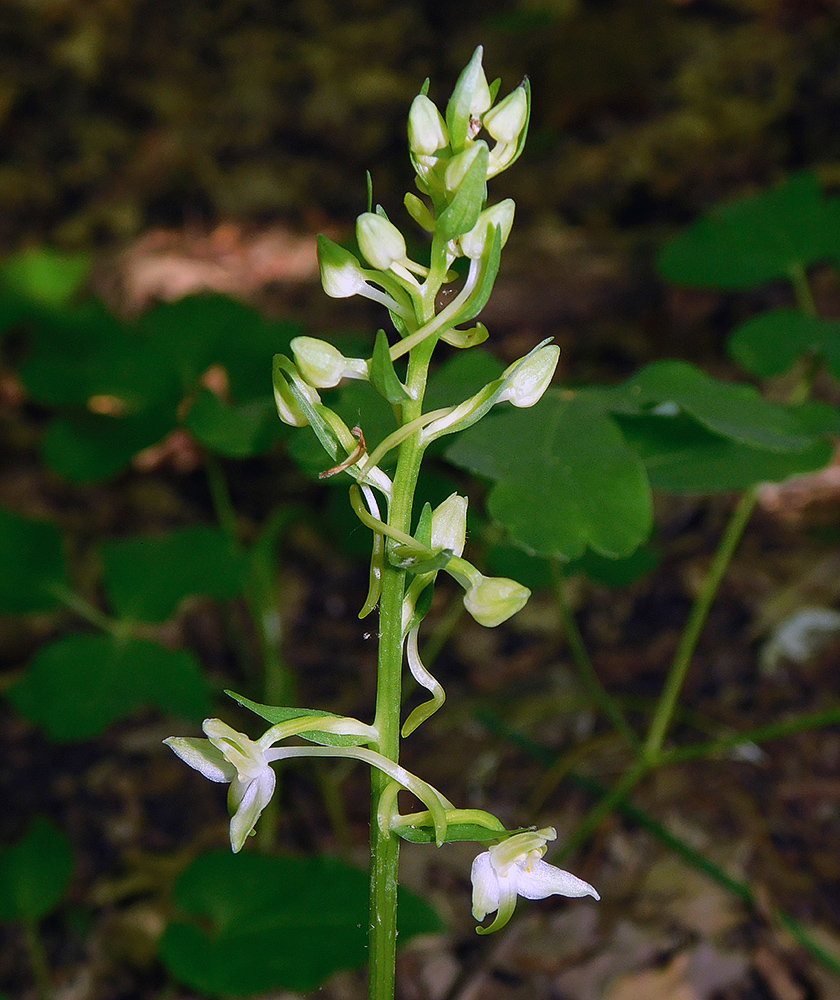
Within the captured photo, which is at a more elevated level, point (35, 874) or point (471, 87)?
point (471, 87)

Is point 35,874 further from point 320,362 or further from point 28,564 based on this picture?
point 320,362

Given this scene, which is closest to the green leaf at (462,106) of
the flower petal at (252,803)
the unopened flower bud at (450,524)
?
the unopened flower bud at (450,524)

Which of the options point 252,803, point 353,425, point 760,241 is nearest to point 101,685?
point 353,425

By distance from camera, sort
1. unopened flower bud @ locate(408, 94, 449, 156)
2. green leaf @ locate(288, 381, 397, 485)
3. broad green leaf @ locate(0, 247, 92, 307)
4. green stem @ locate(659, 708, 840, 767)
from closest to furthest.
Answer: unopened flower bud @ locate(408, 94, 449, 156), green leaf @ locate(288, 381, 397, 485), green stem @ locate(659, 708, 840, 767), broad green leaf @ locate(0, 247, 92, 307)

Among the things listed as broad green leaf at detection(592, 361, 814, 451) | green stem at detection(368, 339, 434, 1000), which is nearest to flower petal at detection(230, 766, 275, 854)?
green stem at detection(368, 339, 434, 1000)

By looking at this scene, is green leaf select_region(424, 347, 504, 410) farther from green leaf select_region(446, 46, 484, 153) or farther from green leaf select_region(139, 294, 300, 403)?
green leaf select_region(139, 294, 300, 403)

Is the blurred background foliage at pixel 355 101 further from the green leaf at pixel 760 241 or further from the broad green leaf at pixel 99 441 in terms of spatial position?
the broad green leaf at pixel 99 441
